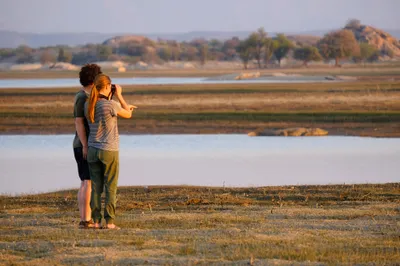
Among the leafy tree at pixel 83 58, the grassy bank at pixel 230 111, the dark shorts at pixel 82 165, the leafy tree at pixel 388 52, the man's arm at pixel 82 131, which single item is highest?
the man's arm at pixel 82 131

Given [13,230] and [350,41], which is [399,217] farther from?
[350,41]

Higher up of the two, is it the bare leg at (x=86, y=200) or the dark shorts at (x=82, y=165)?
the dark shorts at (x=82, y=165)

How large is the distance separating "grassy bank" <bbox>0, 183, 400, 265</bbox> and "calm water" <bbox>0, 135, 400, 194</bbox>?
3437 mm

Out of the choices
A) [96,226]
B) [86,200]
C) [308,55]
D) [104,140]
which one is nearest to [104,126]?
[104,140]

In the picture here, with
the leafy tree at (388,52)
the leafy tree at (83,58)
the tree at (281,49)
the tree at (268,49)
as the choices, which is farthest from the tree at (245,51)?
the leafy tree at (388,52)

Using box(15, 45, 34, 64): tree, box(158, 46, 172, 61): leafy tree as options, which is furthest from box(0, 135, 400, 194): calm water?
box(158, 46, 172, 61): leafy tree

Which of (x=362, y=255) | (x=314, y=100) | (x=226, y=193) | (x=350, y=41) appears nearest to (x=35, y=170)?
(x=226, y=193)

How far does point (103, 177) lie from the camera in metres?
9.88

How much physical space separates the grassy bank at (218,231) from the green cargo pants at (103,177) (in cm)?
27

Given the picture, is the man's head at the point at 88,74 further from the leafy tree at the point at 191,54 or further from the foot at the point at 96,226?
the leafy tree at the point at 191,54

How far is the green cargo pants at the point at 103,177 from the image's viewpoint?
9.70 m

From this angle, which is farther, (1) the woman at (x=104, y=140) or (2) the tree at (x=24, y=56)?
(2) the tree at (x=24, y=56)

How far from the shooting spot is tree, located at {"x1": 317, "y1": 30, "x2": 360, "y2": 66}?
114 m

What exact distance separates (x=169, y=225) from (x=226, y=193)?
3885 millimetres
